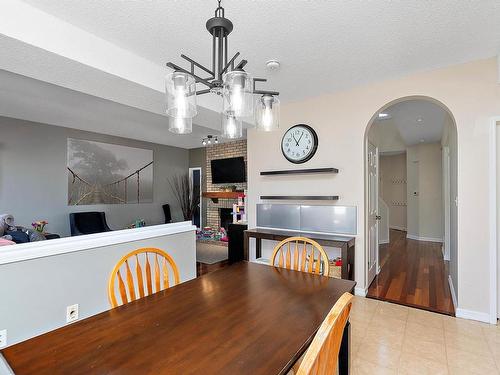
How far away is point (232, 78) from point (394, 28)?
154cm

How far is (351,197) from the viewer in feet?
10.4

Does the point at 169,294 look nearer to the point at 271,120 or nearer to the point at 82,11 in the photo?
the point at 271,120

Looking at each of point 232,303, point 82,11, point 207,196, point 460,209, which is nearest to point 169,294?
point 232,303

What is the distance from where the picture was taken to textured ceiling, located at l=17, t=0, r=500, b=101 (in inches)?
68.8

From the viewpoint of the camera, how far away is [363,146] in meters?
3.10

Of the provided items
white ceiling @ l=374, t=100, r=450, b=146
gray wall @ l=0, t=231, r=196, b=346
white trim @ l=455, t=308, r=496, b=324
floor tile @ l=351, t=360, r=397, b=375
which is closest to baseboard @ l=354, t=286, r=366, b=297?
white trim @ l=455, t=308, r=496, b=324

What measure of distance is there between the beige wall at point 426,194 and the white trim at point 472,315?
4392mm

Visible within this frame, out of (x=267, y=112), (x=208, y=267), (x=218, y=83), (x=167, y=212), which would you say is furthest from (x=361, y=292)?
(x=167, y=212)

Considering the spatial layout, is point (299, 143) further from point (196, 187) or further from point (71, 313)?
point (196, 187)

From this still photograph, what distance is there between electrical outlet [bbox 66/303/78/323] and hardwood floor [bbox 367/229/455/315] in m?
2.98

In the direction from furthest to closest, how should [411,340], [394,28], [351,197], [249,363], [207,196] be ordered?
[207,196] → [351,197] → [411,340] → [394,28] → [249,363]

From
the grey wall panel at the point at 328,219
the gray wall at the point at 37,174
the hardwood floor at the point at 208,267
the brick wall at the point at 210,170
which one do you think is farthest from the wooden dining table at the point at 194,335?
the brick wall at the point at 210,170

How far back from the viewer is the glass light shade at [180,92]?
1.32m

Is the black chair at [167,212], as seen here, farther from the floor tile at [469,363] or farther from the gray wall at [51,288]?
the floor tile at [469,363]
